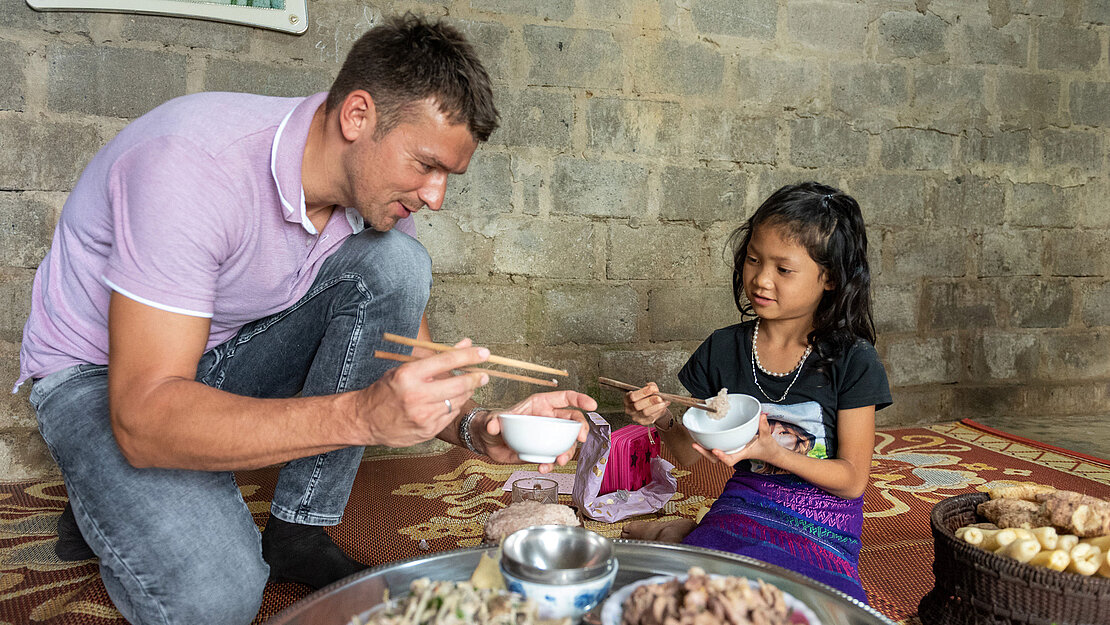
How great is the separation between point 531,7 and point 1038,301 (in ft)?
8.52

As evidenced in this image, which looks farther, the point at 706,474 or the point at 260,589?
the point at 706,474

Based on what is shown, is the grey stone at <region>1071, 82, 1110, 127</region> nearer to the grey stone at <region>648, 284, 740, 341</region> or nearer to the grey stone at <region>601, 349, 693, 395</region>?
the grey stone at <region>648, 284, 740, 341</region>

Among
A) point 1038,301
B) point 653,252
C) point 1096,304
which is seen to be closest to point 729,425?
point 653,252

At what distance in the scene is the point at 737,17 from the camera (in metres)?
3.03

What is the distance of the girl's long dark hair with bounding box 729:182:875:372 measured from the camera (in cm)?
174

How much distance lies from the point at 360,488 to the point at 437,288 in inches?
29.9

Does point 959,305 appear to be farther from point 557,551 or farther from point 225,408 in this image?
point 225,408

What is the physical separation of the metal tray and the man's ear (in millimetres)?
786

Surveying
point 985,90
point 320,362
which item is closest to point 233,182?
point 320,362

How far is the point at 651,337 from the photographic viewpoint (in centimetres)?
305

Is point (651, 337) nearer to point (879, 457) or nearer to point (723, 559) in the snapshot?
point (879, 457)

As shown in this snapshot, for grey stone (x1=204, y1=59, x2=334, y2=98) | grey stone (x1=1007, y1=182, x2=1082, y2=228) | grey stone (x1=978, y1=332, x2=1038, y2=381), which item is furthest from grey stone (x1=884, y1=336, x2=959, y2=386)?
grey stone (x1=204, y1=59, x2=334, y2=98)

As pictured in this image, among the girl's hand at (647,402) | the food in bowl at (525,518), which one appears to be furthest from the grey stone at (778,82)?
the food in bowl at (525,518)

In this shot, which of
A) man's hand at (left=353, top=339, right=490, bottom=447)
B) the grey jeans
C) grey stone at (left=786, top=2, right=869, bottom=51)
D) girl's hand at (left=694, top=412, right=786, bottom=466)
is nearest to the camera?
man's hand at (left=353, top=339, right=490, bottom=447)
